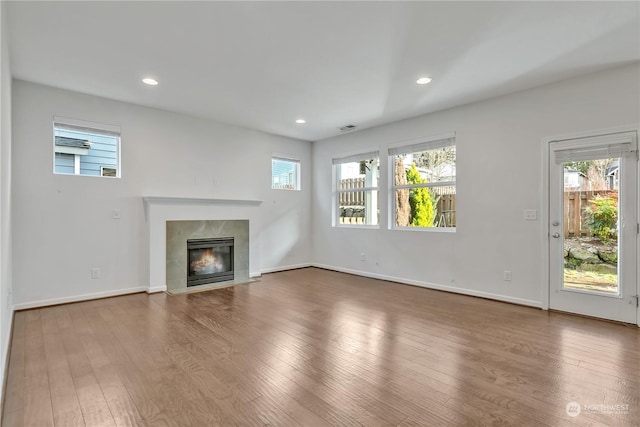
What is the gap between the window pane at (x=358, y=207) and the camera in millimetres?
6016

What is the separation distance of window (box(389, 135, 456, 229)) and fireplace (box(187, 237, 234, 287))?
2.92 m

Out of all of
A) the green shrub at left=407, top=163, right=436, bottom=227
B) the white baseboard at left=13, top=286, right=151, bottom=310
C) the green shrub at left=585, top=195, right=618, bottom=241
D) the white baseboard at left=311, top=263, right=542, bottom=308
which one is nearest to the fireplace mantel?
the white baseboard at left=13, top=286, right=151, bottom=310

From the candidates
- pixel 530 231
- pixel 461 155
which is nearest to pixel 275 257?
pixel 461 155

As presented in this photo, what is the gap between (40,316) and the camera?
360 centimetres

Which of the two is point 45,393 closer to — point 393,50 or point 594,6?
point 393,50

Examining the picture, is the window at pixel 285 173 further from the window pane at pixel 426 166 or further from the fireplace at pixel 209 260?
the window pane at pixel 426 166

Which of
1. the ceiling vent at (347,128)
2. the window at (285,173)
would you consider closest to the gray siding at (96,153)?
the window at (285,173)

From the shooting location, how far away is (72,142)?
13.8 ft

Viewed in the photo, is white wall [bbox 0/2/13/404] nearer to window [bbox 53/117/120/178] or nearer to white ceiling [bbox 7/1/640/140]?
white ceiling [bbox 7/1/640/140]

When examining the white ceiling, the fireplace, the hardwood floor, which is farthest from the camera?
the fireplace

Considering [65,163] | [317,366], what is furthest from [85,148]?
[317,366]

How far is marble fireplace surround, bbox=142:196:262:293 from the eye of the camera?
4.66 m

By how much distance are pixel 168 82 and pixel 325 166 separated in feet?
11.6

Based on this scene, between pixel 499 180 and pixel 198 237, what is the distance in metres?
4.53
